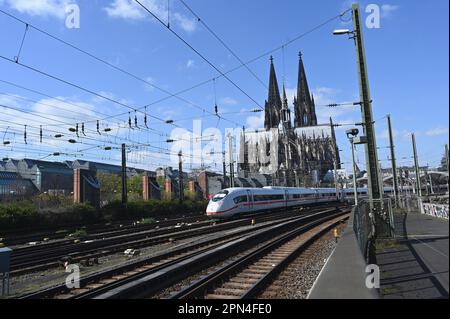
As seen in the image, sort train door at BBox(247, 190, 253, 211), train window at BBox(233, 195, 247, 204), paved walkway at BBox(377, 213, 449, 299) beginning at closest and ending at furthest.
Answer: paved walkway at BBox(377, 213, 449, 299) < train window at BBox(233, 195, 247, 204) < train door at BBox(247, 190, 253, 211)

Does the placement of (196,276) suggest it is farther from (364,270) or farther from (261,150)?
(261,150)

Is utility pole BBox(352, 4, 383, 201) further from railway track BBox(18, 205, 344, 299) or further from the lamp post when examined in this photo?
railway track BBox(18, 205, 344, 299)

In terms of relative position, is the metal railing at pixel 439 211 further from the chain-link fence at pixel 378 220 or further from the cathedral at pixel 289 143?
Result: the cathedral at pixel 289 143

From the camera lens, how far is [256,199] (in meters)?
40.8

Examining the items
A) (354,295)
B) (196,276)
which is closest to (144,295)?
(196,276)

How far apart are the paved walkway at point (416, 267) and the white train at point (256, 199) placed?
21.6 meters

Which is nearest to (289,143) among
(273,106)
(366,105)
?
(273,106)

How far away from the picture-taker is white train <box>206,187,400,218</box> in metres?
34.9

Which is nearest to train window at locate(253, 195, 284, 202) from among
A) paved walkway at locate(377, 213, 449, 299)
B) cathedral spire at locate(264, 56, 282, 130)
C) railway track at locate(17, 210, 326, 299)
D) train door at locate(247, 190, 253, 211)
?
train door at locate(247, 190, 253, 211)

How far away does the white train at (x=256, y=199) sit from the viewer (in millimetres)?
34875

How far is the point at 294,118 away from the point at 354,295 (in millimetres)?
124684

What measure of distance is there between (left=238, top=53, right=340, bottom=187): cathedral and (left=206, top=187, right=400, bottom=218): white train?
39178 mm
